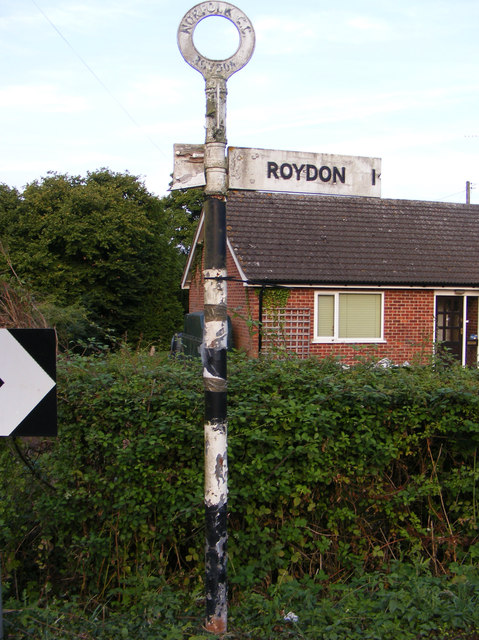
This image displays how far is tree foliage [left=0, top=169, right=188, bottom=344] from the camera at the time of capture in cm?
2591

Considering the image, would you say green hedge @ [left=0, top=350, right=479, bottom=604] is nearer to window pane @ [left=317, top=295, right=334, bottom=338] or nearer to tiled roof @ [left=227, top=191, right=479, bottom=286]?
tiled roof @ [left=227, top=191, right=479, bottom=286]

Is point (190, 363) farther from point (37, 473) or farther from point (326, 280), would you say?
point (326, 280)

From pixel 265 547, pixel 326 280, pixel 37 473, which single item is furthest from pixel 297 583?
pixel 326 280

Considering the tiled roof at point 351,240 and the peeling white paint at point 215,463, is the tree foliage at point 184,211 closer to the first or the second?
the tiled roof at point 351,240

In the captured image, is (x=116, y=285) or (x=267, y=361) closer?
(x=267, y=361)

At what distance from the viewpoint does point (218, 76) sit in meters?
3.29

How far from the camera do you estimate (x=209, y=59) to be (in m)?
3.29

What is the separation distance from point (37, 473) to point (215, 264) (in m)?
2.19

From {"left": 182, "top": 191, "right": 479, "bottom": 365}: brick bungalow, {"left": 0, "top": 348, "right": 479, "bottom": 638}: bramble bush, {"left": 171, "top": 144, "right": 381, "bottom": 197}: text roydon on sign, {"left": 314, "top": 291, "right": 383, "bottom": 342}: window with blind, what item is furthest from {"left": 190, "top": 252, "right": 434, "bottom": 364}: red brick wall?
{"left": 171, "top": 144, "right": 381, "bottom": 197}: text roydon on sign

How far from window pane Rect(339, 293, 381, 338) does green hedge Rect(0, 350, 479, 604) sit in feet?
36.1

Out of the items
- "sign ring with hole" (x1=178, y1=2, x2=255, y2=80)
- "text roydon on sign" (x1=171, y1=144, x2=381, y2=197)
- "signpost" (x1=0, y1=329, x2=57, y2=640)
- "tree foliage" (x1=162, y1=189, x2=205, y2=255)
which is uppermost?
"tree foliage" (x1=162, y1=189, x2=205, y2=255)

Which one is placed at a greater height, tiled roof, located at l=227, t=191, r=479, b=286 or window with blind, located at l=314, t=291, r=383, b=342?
tiled roof, located at l=227, t=191, r=479, b=286

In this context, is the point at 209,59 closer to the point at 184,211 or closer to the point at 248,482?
the point at 248,482

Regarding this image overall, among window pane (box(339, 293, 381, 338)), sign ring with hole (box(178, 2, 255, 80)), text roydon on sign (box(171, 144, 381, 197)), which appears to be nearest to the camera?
sign ring with hole (box(178, 2, 255, 80))
